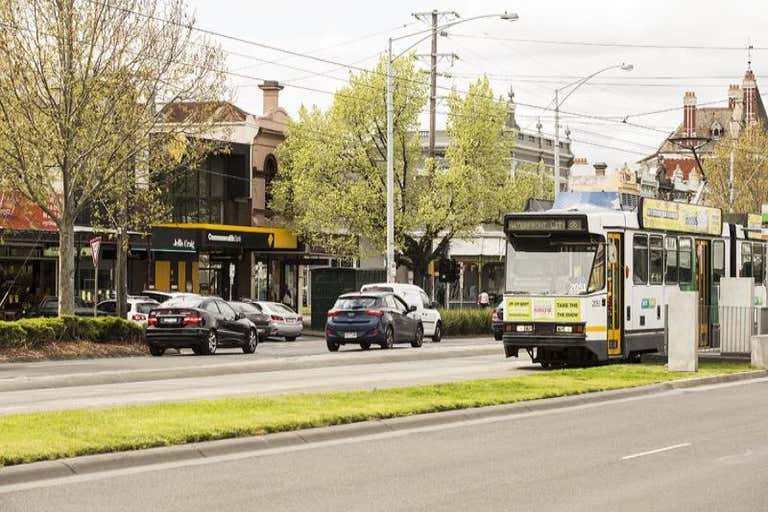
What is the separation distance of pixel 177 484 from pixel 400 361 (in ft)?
73.9

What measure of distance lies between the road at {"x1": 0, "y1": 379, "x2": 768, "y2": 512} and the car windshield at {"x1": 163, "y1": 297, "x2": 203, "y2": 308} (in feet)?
63.5

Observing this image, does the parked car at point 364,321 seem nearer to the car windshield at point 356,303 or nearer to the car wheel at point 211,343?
the car windshield at point 356,303

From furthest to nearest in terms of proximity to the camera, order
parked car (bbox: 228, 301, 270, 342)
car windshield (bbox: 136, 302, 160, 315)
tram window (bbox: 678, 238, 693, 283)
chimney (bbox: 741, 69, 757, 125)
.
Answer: chimney (bbox: 741, 69, 757, 125) → parked car (bbox: 228, 301, 270, 342) → car windshield (bbox: 136, 302, 160, 315) → tram window (bbox: 678, 238, 693, 283)

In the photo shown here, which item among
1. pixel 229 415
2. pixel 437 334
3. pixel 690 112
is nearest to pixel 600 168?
pixel 690 112

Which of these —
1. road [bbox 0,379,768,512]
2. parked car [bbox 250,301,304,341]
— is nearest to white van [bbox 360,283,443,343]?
parked car [bbox 250,301,304,341]

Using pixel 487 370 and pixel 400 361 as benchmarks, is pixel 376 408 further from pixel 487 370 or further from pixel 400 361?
pixel 400 361

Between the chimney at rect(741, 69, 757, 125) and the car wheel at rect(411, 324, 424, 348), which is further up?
the chimney at rect(741, 69, 757, 125)

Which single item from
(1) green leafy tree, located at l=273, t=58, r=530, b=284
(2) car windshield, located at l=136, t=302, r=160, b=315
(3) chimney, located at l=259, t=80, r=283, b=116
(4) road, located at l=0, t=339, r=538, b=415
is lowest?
(4) road, located at l=0, t=339, r=538, b=415

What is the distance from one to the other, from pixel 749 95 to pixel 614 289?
133667mm

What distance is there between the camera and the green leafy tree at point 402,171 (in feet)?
195

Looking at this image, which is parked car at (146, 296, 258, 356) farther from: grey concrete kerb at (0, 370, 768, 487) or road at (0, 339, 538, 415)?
grey concrete kerb at (0, 370, 768, 487)

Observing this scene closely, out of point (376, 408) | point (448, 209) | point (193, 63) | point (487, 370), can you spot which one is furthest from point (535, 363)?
point (448, 209)

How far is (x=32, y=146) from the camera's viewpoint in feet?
116

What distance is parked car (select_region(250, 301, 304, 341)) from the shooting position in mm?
48000
